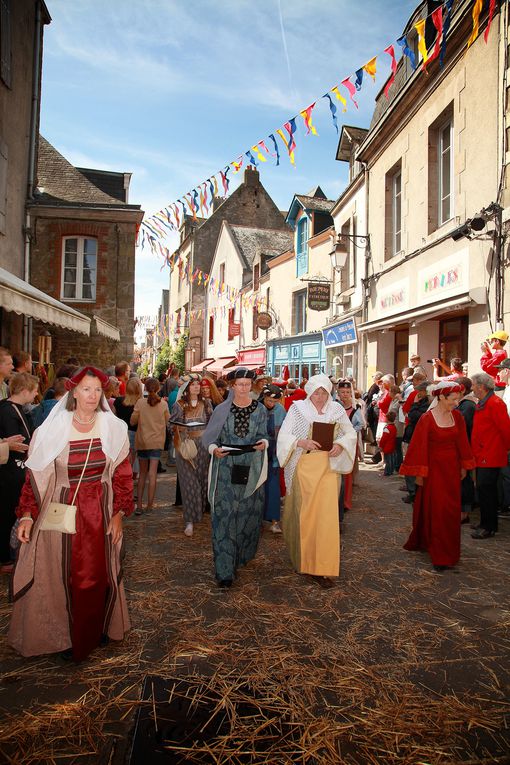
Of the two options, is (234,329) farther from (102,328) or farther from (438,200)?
(438,200)

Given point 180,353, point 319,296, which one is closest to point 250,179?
point 180,353

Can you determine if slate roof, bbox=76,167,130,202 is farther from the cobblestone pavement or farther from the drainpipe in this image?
the cobblestone pavement

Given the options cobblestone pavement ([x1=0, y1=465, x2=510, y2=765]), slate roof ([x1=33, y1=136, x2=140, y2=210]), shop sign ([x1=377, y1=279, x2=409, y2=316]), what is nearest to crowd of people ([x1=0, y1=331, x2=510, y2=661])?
cobblestone pavement ([x1=0, y1=465, x2=510, y2=765])

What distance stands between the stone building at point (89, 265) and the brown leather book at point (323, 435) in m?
10.7

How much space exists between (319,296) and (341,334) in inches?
73.8

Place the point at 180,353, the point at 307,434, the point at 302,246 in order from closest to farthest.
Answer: the point at 307,434 < the point at 302,246 < the point at 180,353

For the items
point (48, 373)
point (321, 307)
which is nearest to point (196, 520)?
point (48, 373)

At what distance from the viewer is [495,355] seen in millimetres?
6992

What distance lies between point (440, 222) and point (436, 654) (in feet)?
30.4

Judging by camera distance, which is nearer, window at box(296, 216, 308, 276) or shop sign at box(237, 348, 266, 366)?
window at box(296, 216, 308, 276)

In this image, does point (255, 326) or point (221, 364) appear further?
point (221, 364)

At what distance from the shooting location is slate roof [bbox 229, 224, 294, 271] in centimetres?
2791

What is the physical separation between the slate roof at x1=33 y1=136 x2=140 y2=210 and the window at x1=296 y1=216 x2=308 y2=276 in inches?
308

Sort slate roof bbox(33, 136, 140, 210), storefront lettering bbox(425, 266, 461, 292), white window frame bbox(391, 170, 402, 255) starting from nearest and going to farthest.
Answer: storefront lettering bbox(425, 266, 461, 292)
white window frame bbox(391, 170, 402, 255)
slate roof bbox(33, 136, 140, 210)
